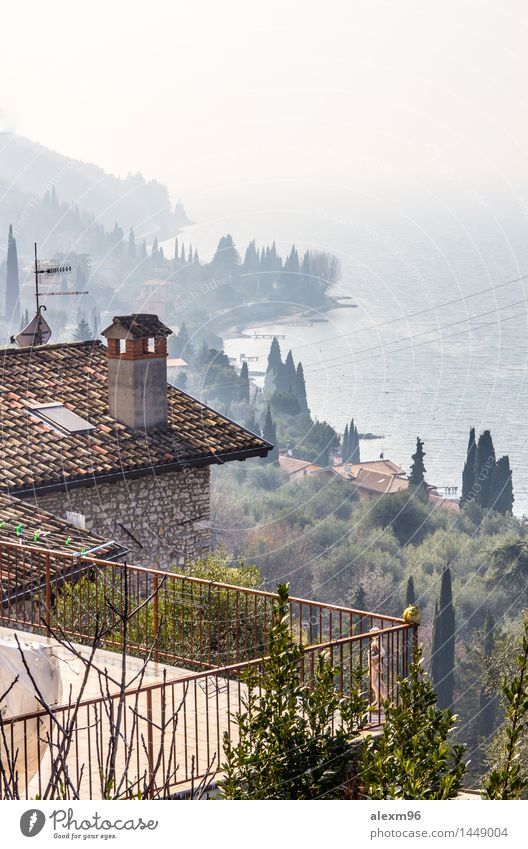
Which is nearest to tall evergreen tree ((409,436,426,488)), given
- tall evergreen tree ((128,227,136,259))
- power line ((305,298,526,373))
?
power line ((305,298,526,373))

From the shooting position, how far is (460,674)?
29.5m

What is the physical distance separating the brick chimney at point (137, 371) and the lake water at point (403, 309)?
1.63 metres

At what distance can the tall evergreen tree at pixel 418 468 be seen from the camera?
19872mm

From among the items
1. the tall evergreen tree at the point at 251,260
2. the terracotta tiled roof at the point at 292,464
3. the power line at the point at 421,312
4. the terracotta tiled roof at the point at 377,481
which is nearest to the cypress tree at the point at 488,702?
the terracotta tiled roof at the point at 377,481

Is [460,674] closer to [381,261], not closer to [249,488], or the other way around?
[249,488]

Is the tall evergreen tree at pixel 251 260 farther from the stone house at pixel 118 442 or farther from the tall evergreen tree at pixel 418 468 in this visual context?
the tall evergreen tree at pixel 418 468

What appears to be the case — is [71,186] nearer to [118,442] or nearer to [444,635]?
[118,442]

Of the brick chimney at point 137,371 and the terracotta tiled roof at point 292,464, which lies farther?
the terracotta tiled roof at point 292,464

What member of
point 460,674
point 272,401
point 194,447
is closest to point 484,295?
point 272,401

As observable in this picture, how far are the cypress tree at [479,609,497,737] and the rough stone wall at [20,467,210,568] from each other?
16272mm

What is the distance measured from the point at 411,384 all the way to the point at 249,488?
4.32 metres

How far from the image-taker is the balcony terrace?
13.2 feet

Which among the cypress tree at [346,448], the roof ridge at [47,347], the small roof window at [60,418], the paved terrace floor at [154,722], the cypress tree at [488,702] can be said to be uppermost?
the roof ridge at [47,347]

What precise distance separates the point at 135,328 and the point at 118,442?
1059mm
